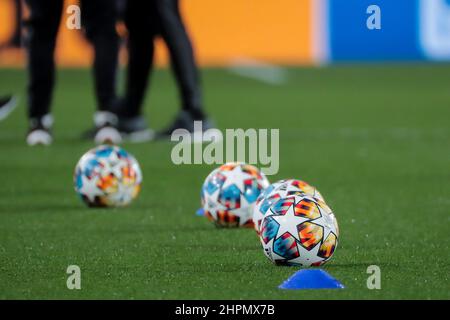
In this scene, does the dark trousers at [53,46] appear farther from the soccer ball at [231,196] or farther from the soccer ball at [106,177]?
the soccer ball at [231,196]

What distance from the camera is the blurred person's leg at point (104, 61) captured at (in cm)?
761

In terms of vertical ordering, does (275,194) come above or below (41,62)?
below

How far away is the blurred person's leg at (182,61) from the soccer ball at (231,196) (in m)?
3.03

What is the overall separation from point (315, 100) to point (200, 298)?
8644mm

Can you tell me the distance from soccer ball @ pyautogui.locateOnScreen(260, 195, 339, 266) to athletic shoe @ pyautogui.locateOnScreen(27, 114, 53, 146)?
3971 millimetres

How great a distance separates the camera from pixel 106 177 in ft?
18.1

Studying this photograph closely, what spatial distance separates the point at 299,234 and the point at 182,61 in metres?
4.09

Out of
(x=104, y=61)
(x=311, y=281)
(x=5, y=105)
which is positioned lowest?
(x=311, y=281)

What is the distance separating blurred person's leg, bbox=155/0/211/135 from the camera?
26.1ft

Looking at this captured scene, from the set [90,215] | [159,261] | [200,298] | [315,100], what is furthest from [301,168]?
[315,100]

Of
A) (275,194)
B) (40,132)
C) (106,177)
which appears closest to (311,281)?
(275,194)

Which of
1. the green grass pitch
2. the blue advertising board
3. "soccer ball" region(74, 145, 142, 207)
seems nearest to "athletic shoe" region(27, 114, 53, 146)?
the green grass pitch

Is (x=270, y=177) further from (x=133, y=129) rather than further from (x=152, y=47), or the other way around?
(x=133, y=129)

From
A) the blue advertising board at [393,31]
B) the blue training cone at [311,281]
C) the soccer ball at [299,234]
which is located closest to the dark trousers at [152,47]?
the soccer ball at [299,234]
